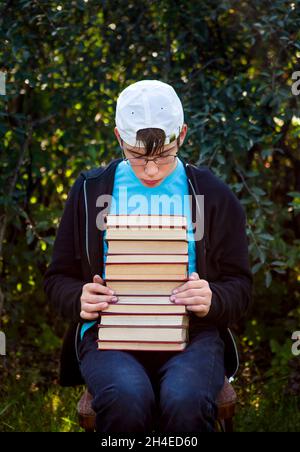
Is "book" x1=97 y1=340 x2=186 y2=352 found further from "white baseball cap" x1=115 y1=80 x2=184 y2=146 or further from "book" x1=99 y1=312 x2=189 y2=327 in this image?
"white baseball cap" x1=115 y1=80 x2=184 y2=146

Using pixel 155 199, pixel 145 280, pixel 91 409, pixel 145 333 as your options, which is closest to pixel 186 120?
pixel 155 199

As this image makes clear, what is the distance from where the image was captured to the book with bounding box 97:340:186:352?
246cm

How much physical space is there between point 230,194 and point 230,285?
0.33 m

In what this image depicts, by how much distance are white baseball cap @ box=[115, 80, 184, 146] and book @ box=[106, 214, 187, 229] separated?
0.24 meters

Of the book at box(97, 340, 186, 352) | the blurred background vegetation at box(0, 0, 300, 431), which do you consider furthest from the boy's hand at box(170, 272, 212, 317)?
the blurred background vegetation at box(0, 0, 300, 431)

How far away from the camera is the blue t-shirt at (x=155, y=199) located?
2643mm

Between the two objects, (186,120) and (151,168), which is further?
(186,120)

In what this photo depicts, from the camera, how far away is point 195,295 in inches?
97.4

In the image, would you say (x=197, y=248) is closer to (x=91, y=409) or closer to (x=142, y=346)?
(x=142, y=346)

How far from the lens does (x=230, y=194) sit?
274 centimetres

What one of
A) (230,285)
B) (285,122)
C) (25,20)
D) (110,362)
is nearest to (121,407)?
(110,362)

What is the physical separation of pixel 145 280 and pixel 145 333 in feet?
0.55

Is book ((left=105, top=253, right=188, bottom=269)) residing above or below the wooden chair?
above

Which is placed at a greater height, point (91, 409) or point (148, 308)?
point (148, 308)
